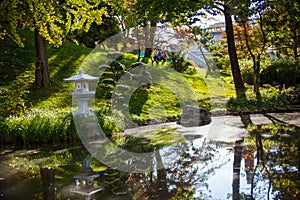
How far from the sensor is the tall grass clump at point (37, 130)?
7.69 m

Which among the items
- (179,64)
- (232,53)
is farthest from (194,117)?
(179,64)

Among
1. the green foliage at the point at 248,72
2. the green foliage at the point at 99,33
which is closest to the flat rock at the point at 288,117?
the green foliage at the point at 248,72

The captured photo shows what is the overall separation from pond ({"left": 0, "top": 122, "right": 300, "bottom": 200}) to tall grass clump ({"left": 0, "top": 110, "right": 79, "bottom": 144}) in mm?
608

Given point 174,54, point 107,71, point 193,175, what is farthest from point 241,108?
point 193,175

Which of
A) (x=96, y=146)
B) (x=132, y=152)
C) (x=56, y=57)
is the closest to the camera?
(x=132, y=152)

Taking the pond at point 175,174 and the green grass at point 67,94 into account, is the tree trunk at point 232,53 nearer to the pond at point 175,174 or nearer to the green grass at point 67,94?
the green grass at point 67,94

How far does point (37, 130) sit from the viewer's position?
7.70m

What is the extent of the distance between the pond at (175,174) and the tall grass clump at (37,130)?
61 cm

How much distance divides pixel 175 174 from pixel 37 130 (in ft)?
13.4

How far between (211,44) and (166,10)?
9252 mm

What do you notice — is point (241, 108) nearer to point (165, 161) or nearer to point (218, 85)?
point (218, 85)

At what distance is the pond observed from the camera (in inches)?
161

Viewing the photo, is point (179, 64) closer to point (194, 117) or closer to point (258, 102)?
point (258, 102)

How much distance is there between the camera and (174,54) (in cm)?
1777
